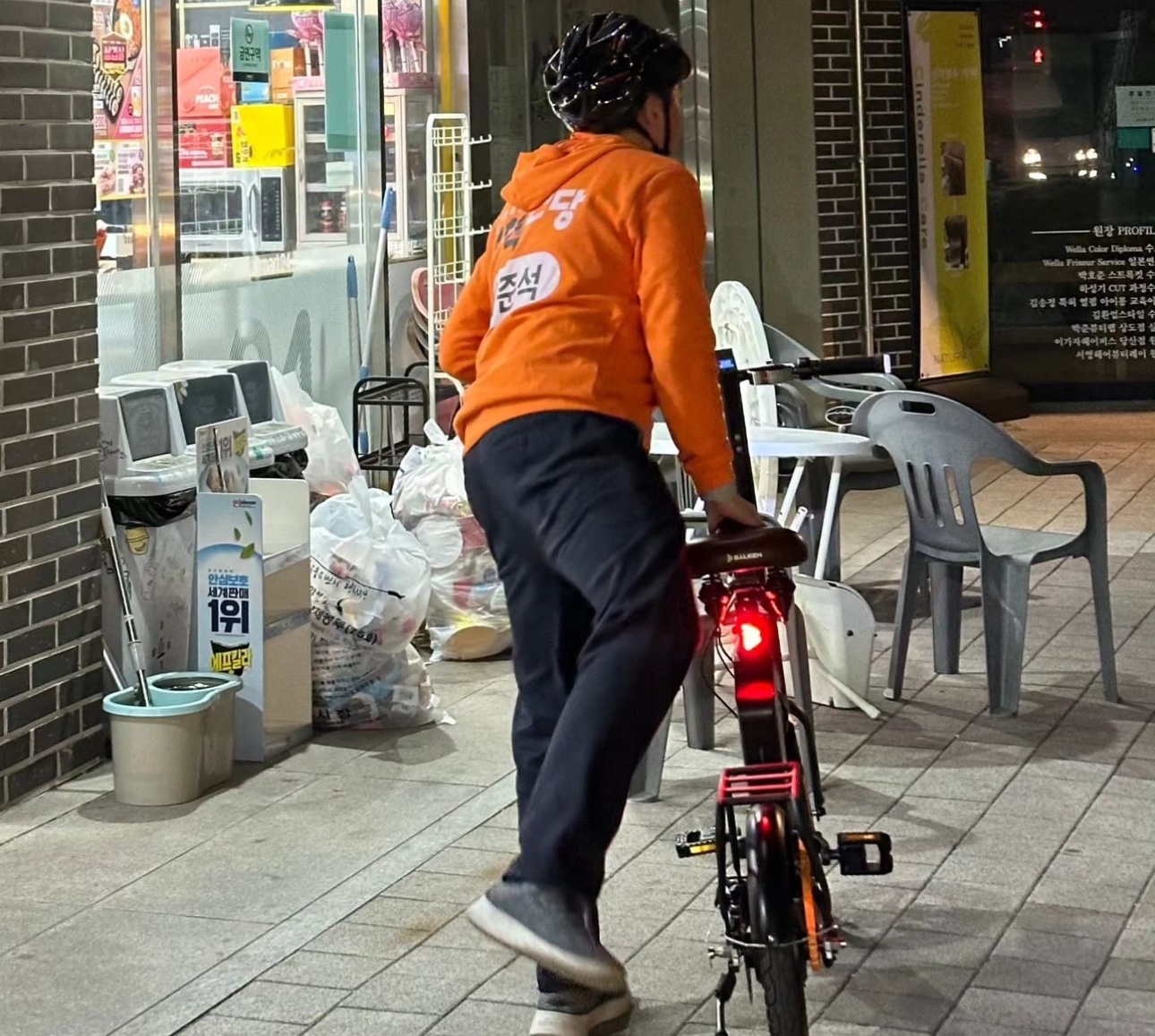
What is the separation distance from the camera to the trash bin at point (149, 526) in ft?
17.7

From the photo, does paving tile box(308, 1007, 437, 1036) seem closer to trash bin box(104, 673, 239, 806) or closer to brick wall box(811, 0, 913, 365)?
trash bin box(104, 673, 239, 806)

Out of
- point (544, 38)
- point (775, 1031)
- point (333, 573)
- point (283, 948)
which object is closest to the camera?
point (775, 1031)

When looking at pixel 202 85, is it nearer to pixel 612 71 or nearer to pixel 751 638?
pixel 612 71

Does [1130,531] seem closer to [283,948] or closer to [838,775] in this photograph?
[838,775]

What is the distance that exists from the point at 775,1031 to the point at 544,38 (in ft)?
23.5

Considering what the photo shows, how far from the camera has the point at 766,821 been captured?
3076 millimetres

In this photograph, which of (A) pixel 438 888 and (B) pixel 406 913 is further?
(A) pixel 438 888

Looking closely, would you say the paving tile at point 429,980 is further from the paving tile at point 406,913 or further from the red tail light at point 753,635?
the red tail light at point 753,635

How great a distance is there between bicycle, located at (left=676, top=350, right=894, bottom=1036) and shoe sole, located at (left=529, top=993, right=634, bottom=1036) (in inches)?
9.7

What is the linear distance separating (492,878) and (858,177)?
7446 millimetres

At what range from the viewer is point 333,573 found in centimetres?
577

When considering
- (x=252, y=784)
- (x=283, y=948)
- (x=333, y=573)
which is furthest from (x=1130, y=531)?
(x=283, y=948)

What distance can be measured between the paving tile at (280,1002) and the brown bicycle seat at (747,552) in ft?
3.76

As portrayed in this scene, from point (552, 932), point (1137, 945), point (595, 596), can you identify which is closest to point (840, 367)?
point (595, 596)
